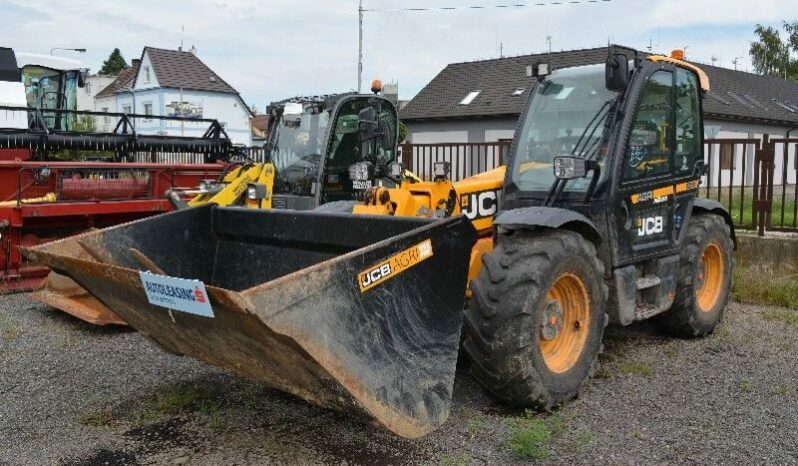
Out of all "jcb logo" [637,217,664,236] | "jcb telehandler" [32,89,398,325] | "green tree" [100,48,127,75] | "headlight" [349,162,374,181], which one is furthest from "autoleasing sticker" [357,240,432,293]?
"green tree" [100,48,127,75]

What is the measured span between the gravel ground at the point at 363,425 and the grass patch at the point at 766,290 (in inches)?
74.8

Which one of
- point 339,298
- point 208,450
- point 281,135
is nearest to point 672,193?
point 339,298

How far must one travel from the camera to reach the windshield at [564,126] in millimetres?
5277

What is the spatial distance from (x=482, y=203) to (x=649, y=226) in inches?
48.1

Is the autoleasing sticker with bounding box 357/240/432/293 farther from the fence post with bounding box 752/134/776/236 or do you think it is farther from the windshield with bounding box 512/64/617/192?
the fence post with bounding box 752/134/776/236

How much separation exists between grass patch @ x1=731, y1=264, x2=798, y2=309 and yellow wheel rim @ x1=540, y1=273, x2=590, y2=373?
13.2 feet

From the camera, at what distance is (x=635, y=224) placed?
539 centimetres

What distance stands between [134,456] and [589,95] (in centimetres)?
377

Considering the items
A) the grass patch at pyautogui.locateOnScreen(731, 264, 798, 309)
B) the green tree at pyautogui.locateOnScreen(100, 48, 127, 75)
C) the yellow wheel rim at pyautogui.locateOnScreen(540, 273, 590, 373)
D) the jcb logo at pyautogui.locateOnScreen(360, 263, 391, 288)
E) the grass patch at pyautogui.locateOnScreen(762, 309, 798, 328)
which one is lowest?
the grass patch at pyautogui.locateOnScreen(762, 309, 798, 328)

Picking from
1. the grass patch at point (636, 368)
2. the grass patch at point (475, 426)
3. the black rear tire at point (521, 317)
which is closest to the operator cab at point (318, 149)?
the grass patch at point (636, 368)

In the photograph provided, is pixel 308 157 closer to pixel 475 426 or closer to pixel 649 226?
pixel 649 226

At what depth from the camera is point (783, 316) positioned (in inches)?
284

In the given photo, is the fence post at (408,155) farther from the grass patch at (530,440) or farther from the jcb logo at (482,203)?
the grass patch at (530,440)

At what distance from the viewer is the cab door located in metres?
5.25
